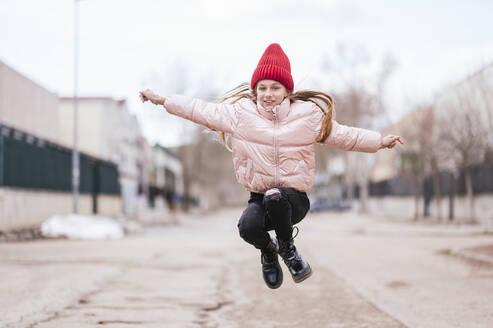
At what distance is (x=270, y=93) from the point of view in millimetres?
4586

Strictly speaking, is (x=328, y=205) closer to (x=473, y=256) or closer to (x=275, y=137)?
(x=473, y=256)

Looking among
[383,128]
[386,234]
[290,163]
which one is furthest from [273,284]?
[383,128]

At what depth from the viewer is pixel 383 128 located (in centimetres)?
4319

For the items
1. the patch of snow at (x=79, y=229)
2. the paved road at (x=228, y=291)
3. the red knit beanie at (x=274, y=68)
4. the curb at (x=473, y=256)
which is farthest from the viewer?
the patch of snow at (x=79, y=229)

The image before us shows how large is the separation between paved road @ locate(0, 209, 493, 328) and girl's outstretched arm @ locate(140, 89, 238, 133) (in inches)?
106

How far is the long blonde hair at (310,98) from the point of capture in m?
4.75

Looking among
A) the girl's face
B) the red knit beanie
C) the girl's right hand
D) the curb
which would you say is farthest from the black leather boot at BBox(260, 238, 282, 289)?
the curb

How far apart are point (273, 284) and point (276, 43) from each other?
6.23 feet

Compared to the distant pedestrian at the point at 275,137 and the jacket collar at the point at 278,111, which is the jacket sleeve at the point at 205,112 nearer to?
the distant pedestrian at the point at 275,137

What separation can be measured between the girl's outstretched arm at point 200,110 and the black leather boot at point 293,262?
1.00m

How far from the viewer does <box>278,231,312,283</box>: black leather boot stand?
15.8ft

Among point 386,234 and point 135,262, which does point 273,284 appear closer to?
point 135,262

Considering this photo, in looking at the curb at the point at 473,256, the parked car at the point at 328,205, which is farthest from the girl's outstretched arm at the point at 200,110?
the parked car at the point at 328,205

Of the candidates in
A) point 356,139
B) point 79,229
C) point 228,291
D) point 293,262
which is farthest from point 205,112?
point 79,229
